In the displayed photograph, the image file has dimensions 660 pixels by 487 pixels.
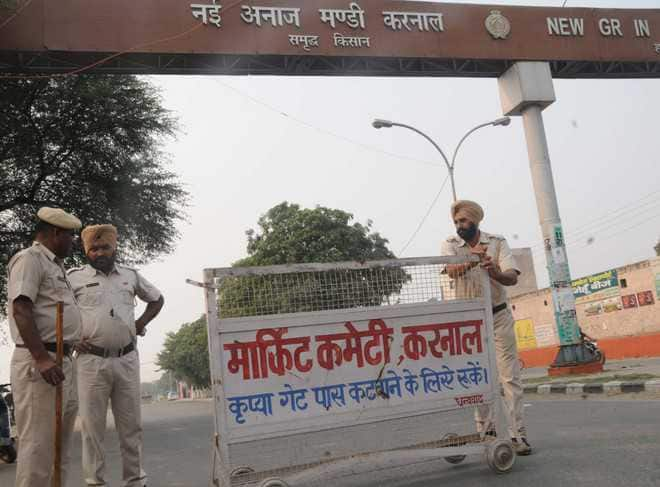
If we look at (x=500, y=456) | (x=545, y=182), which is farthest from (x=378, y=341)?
(x=545, y=182)

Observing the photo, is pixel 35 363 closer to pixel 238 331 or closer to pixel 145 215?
pixel 238 331

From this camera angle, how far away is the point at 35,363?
3541 mm

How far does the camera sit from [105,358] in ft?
13.7

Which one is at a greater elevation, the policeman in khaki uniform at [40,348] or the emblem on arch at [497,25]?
the emblem on arch at [497,25]

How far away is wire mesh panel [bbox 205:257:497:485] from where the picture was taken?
3.84 metres

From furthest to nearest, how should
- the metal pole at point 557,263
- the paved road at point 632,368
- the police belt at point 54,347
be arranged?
the metal pole at point 557,263 → the paved road at point 632,368 → the police belt at point 54,347

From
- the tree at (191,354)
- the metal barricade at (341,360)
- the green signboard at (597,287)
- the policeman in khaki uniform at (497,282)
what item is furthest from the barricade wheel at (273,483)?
the tree at (191,354)

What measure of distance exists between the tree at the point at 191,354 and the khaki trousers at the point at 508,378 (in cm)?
5176

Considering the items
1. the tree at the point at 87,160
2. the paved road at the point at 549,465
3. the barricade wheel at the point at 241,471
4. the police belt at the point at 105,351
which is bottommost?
the paved road at the point at 549,465

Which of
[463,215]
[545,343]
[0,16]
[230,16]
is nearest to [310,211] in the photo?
[545,343]

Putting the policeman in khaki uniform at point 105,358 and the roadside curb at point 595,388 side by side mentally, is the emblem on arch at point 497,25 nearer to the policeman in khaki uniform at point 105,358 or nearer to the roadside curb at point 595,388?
the roadside curb at point 595,388

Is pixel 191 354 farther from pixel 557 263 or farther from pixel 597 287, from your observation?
pixel 557 263

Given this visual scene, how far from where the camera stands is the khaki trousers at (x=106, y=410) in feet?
13.4

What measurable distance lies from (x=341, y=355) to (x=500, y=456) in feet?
4.18
